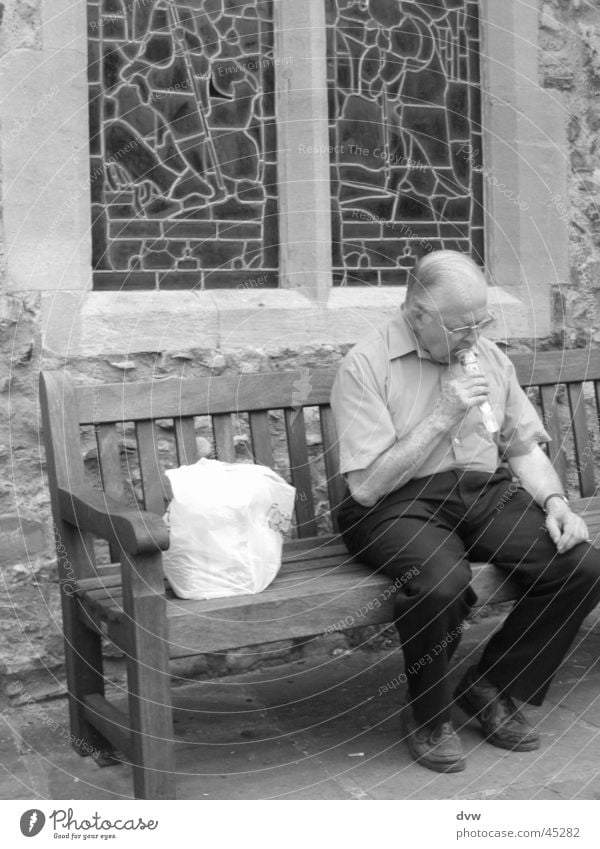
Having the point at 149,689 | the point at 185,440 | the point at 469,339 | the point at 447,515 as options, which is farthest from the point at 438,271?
the point at 149,689

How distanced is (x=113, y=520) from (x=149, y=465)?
28.0 inches

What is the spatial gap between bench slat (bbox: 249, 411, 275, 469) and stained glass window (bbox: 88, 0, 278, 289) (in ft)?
2.21

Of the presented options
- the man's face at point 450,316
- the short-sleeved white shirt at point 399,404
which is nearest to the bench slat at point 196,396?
the short-sleeved white shirt at point 399,404

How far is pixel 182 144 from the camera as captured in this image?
13.3 feet

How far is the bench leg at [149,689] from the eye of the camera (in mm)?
2736

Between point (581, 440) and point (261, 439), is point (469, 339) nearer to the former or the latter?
point (261, 439)

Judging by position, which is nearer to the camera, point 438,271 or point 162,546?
point 162,546

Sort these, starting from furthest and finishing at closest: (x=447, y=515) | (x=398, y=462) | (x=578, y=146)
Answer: (x=578, y=146)
(x=447, y=515)
(x=398, y=462)

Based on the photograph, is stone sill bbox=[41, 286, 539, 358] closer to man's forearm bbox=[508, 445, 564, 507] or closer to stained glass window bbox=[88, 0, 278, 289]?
stained glass window bbox=[88, 0, 278, 289]

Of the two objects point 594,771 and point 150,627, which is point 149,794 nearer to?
point 150,627

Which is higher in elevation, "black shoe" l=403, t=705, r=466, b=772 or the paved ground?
"black shoe" l=403, t=705, r=466, b=772

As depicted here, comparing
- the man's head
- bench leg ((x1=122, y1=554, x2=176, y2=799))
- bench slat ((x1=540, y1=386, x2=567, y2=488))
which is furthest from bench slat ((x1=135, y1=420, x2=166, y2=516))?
bench slat ((x1=540, y1=386, x2=567, y2=488))

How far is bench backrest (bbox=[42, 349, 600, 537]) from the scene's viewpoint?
3.39 m

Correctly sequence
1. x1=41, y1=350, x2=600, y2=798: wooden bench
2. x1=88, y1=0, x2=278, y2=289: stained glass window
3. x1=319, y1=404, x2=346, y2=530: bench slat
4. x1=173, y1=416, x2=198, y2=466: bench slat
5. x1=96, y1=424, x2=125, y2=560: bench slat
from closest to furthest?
x1=41, y1=350, x2=600, y2=798: wooden bench, x1=96, y1=424, x2=125, y2=560: bench slat, x1=173, y1=416, x2=198, y2=466: bench slat, x1=319, y1=404, x2=346, y2=530: bench slat, x1=88, y1=0, x2=278, y2=289: stained glass window
